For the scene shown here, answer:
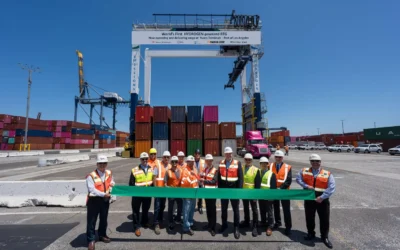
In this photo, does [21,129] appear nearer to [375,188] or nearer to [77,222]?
[77,222]

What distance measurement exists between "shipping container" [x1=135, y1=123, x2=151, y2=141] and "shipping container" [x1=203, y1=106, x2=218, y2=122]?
7.20m

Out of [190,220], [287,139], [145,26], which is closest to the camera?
[190,220]

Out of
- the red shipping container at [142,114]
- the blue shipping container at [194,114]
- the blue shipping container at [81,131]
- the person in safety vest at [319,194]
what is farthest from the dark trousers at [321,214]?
the blue shipping container at [81,131]

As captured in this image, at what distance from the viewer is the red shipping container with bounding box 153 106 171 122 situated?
78.1 feet

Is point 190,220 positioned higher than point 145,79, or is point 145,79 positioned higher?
point 145,79

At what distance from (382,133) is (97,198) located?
5811 cm

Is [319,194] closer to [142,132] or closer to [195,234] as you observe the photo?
[195,234]

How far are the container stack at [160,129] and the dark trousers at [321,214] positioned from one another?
1998 centimetres

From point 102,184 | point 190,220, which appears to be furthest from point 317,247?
point 102,184

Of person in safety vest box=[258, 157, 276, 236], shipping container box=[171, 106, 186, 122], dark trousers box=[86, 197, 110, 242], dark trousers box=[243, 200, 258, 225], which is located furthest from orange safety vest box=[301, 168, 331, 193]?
shipping container box=[171, 106, 186, 122]

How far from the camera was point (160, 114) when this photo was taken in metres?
23.8

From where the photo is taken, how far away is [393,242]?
4.07m

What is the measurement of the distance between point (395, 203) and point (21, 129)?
5035 centimetres

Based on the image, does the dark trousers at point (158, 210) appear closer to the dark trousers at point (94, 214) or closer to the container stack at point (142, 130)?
the dark trousers at point (94, 214)
